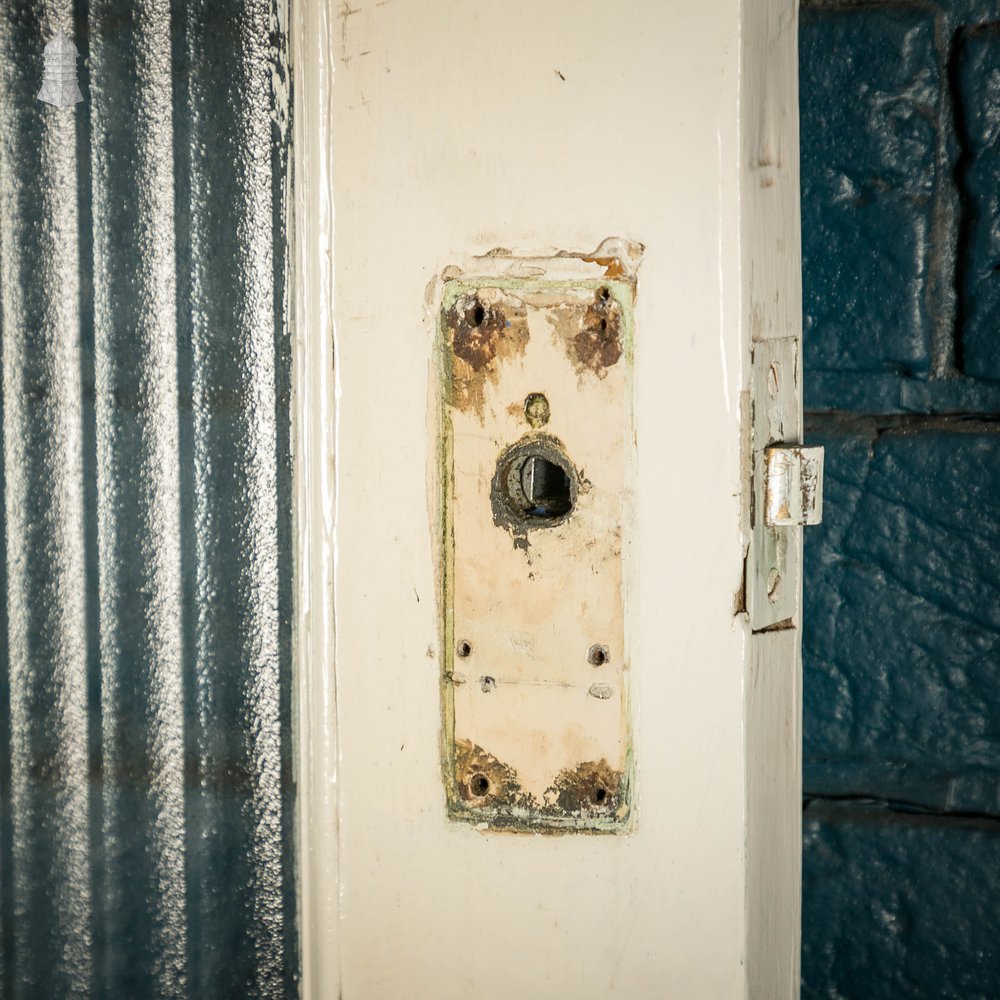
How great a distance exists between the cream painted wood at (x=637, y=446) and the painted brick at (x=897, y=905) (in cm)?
A: 32

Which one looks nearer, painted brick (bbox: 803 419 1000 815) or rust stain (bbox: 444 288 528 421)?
rust stain (bbox: 444 288 528 421)

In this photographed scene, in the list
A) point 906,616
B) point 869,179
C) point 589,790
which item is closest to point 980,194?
point 869,179

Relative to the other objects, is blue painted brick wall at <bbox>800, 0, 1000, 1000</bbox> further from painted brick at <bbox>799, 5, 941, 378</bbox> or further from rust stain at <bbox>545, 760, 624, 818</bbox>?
rust stain at <bbox>545, 760, 624, 818</bbox>

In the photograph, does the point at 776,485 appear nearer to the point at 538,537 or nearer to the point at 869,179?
the point at 538,537

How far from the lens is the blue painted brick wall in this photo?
78cm

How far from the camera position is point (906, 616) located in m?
0.80

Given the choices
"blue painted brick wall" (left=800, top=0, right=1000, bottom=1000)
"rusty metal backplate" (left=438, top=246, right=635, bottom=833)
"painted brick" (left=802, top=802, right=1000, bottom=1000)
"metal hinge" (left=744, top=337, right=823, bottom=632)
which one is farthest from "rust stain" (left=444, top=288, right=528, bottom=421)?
"painted brick" (left=802, top=802, right=1000, bottom=1000)

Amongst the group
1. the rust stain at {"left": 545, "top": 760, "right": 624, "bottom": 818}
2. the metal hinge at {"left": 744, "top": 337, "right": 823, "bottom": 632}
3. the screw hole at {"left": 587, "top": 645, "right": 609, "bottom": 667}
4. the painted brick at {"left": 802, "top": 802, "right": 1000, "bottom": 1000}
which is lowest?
the painted brick at {"left": 802, "top": 802, "right": 1000, "bottom": 1000}

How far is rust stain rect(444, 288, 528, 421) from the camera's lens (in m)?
0.49

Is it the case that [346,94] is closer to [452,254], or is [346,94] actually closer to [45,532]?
[452,254]

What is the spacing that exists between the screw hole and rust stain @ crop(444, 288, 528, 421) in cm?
14

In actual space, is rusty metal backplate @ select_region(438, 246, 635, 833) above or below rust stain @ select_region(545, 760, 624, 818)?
above

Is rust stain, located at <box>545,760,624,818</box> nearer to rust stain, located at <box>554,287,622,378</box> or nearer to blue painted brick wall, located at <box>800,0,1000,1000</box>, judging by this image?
rust stain, located at <box>554,287,622,378</box>

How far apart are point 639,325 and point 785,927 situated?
0.37 metres
